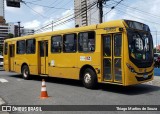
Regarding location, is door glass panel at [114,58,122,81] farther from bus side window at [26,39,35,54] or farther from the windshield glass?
bus side window at [26,39,35,54]

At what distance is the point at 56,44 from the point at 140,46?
5141 millimetres

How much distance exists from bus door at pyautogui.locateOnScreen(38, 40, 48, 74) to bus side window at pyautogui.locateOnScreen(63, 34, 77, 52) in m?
2.21

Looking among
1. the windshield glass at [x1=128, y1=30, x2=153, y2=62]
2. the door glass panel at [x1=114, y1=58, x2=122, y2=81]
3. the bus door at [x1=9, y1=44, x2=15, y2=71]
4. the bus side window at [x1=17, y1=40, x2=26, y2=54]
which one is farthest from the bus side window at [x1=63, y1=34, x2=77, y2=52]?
the bus door at [x1=9, y1=44, x2=15, y2=71]

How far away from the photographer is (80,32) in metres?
13.9

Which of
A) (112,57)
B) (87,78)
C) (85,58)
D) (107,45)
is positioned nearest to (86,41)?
(85,58)

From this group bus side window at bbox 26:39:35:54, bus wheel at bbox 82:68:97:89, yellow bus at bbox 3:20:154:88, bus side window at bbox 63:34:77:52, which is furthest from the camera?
bus side window at bbox 26:39:35:54

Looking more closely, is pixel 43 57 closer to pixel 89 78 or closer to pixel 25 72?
pixel 25 72

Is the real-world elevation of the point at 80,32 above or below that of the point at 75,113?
above

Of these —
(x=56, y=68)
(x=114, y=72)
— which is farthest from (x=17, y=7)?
(x=114, y=72)

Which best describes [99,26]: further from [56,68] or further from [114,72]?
[56,68]

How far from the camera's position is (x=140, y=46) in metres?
12.4

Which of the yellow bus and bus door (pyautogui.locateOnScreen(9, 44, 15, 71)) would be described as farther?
bus door (pyautogui.locateOnScreen(9, 44, 15, 71))

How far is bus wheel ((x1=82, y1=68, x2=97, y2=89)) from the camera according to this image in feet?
42.6

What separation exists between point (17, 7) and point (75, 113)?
596 inches
